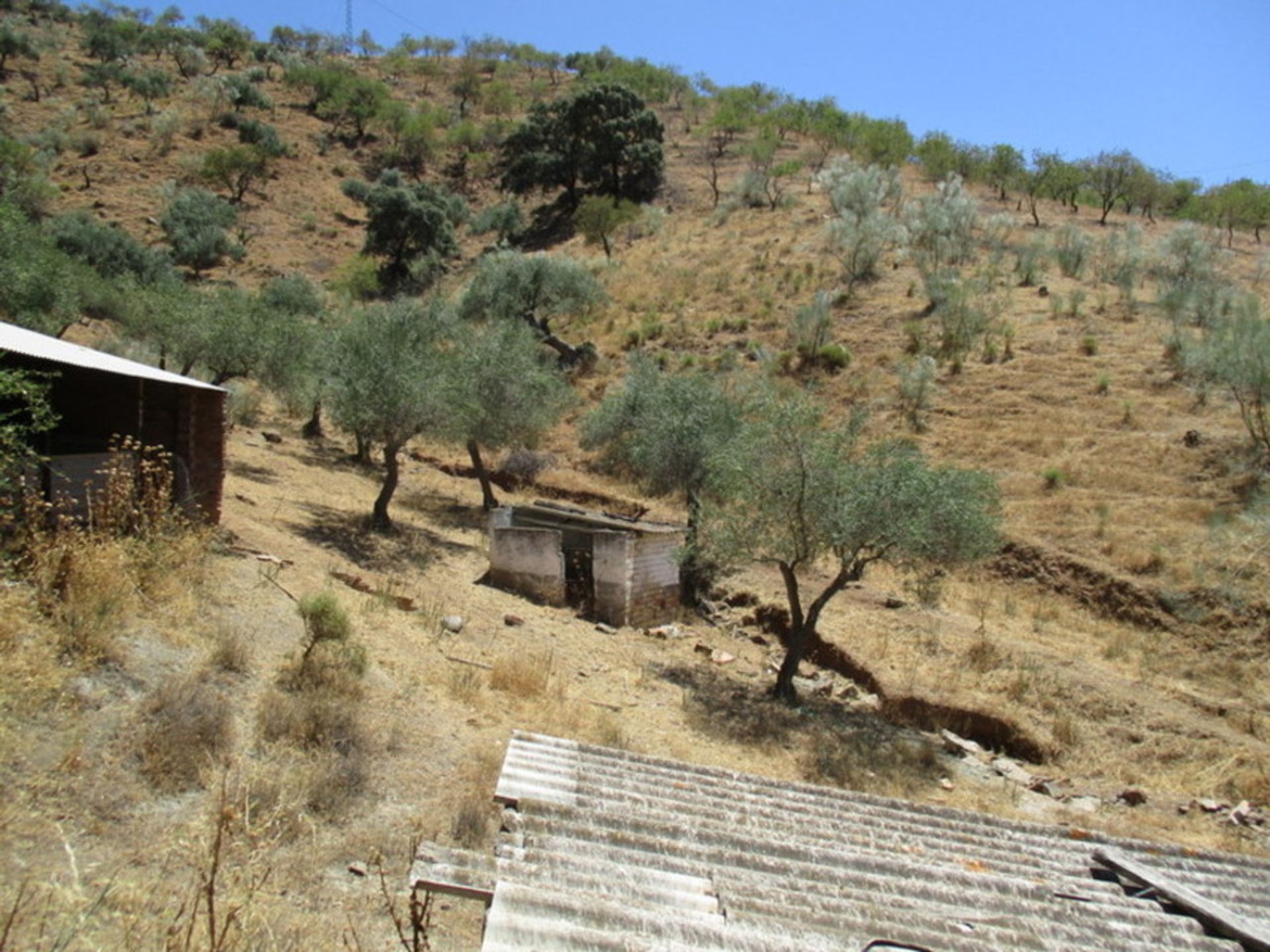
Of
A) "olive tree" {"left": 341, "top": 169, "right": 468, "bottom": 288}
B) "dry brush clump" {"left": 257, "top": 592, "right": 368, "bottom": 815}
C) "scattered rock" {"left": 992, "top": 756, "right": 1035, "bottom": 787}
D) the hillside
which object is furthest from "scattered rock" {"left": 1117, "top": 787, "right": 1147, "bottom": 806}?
"olive tree" {"left": 341, "top": 169, "right": 468, "bottom": 288}

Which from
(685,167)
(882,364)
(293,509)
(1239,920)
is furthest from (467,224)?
(1239,920)

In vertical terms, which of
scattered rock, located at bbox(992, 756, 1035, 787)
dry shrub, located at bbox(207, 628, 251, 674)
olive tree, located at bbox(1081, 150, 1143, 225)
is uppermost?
olive tree, located at bbox(1081, 150, 1143, 225)

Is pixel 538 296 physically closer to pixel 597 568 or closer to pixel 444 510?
pixel 444 510

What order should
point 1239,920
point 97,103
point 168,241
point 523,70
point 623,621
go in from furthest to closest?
point 523,70, point 97,103, point 168,241, point 623,621, point 1239,920

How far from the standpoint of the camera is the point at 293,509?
1587 cm

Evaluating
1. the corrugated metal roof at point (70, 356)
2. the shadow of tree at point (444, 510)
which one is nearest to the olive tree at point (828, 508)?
the corrugated metal roof at point (70, 356)

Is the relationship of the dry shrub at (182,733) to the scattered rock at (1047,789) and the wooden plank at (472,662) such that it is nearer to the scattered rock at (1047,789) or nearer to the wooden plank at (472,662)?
the wooden plank at (472,662)

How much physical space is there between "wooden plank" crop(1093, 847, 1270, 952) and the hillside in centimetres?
356

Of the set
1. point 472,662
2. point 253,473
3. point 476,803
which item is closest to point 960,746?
point 472,662

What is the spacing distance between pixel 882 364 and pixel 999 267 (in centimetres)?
914

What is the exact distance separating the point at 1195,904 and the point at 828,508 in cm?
720

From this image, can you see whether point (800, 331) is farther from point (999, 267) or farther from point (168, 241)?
point (168, 241)

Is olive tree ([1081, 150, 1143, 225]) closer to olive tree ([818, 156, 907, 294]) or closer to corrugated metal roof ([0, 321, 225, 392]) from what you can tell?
olive tree ([818, 156, 907, 294])

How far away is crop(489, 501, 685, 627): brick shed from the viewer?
14102 mm
